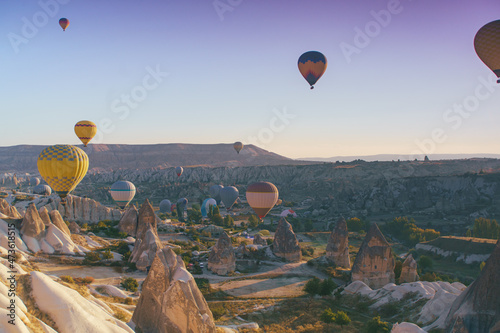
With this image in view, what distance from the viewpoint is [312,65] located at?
4038cm

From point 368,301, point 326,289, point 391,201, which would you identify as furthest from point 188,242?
point 391,201

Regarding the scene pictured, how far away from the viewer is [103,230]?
134ft

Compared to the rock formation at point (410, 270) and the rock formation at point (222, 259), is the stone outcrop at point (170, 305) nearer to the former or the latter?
the rock formation at point (222, 259)

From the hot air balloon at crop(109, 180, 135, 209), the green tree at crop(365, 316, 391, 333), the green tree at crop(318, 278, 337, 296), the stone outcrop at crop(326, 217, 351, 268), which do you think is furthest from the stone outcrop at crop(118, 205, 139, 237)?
the green tree at crop(365, 316, 391, 333)

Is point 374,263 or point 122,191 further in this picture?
point 122,191

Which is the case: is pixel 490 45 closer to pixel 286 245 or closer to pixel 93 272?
pixel 286 245

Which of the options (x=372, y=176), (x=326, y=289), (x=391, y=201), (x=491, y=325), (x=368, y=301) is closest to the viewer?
(x=491, y=325)

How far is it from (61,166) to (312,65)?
24021 millimetres

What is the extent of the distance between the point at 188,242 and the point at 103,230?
8.32 meters

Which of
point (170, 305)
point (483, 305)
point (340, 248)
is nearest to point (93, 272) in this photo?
point (170, 305)

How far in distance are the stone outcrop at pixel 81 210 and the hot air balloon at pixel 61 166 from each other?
14.4m

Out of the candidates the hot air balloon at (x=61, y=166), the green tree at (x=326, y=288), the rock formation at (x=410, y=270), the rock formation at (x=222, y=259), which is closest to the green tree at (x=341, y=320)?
the green tree at (x=326, y=288)

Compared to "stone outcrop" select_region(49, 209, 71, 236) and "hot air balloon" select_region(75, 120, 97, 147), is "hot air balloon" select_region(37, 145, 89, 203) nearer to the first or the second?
"stone outcrop" select_region(49, 209, 71, 236)

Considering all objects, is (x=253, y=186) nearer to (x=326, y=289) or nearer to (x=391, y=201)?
(x=326, y=289)
